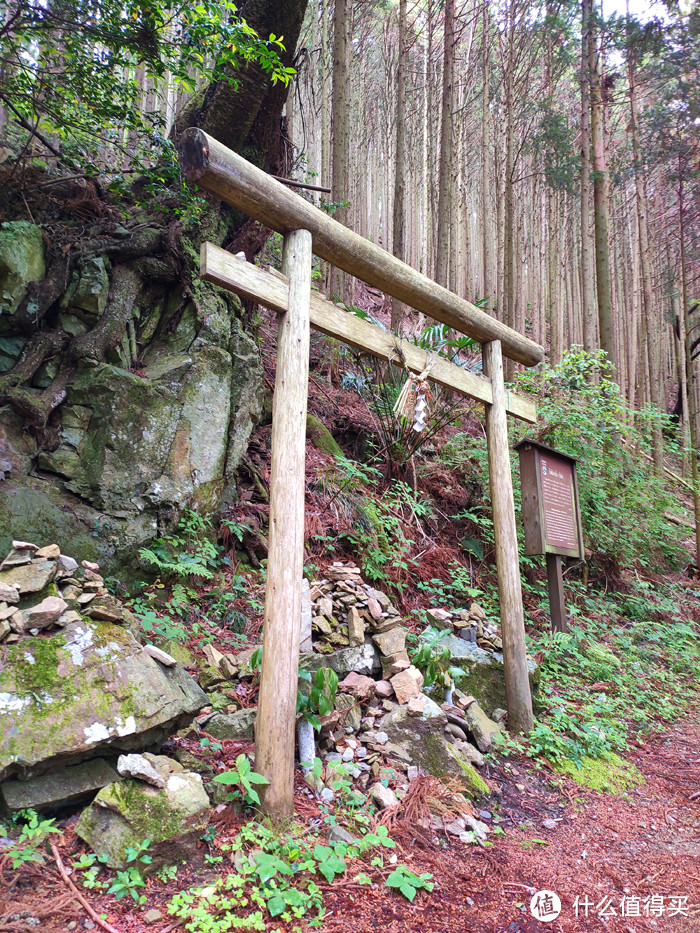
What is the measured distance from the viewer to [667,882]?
2.81 metres

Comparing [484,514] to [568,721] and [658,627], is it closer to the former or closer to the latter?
[658,627]

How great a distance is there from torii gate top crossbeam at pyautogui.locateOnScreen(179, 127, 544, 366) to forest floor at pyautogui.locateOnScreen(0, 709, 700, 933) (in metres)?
3.18

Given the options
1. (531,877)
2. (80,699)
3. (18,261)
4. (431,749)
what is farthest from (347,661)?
(18,261)

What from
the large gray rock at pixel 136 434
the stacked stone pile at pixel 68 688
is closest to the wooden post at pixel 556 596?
the large gray rock at pixel 136 434

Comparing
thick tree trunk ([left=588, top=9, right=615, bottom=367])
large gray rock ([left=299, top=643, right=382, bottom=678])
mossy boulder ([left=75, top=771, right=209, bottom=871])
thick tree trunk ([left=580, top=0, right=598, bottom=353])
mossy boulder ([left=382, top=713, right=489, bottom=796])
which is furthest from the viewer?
thick tree trunk ([left=580, top=0, right=598, bottom=353])

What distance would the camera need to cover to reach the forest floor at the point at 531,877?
80.3 inches

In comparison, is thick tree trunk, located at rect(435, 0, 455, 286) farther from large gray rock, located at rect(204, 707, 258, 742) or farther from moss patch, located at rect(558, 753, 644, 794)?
large gray rock, located at rect(204, 707, 258, 742)

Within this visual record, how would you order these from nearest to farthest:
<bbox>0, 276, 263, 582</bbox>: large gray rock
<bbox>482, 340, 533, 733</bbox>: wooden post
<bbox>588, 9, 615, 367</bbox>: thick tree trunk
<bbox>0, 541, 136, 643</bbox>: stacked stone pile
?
1. <bbox>0, 541, 136, 643</bbox>: stacked stone pile
2. <bbox>0, 276, 263, 582</bbox>: large gray rock
3. <bbox>482, 340, 533, 733</bbox>: wooden post
4. <bbox>588, 9, 615, 367</bbox>: thick tree trunk

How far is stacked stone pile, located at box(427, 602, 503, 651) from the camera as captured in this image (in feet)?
16.3

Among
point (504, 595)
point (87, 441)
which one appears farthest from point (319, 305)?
point (504, 595)

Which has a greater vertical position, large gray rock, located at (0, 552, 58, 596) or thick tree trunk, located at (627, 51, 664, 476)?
thick tree trunk, located at (627, 51, 664, 476)

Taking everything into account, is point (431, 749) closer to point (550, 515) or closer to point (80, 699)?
point (80, 699)

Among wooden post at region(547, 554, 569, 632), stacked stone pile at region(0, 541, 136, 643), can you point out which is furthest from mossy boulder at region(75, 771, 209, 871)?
wooden post at region(547, 554, 569, 632)

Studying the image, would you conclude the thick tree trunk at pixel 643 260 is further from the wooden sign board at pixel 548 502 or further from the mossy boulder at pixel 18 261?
the mossy boulder at pixel 18 261
